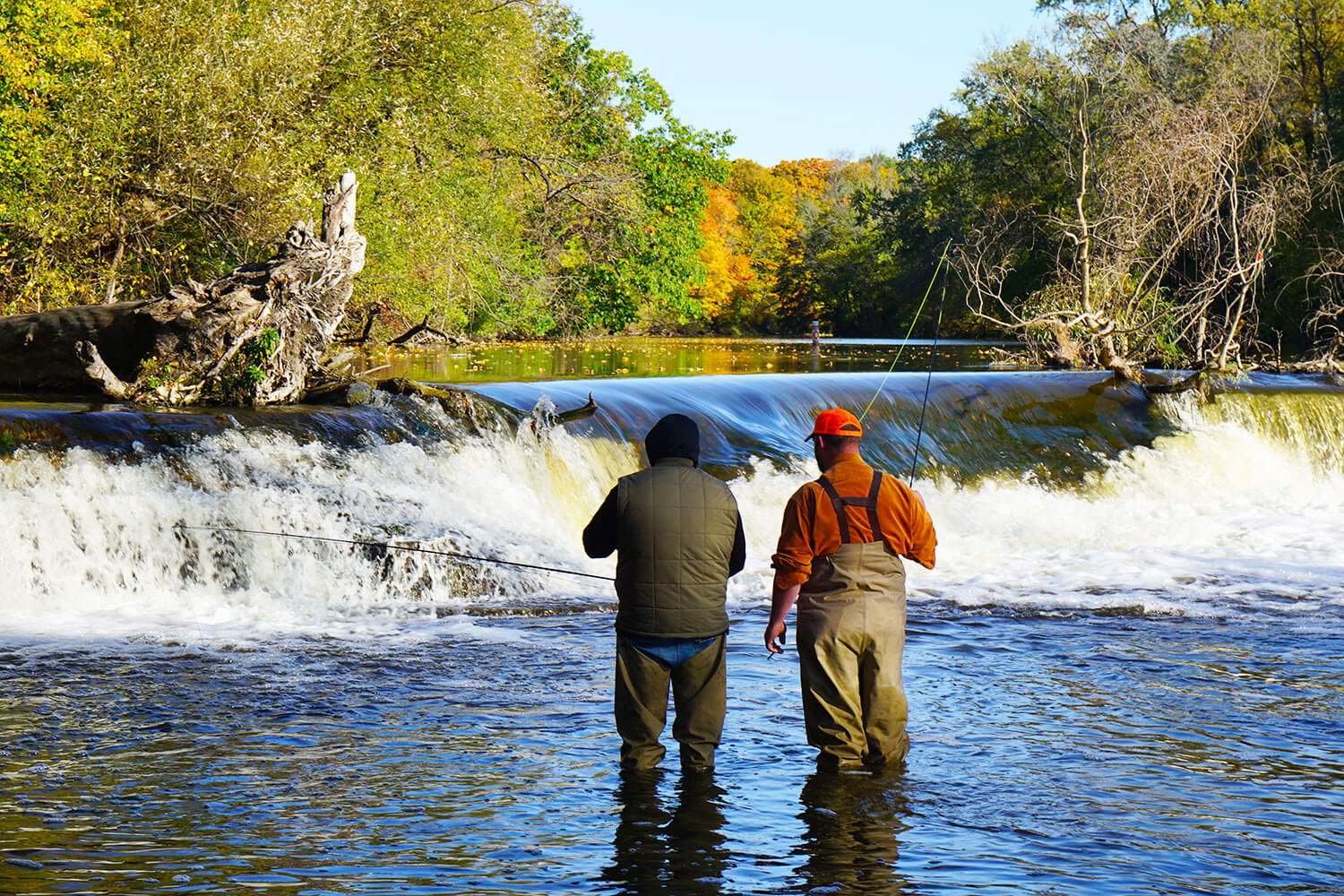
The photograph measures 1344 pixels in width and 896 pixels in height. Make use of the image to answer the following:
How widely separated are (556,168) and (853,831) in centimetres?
2675

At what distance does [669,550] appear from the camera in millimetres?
5160

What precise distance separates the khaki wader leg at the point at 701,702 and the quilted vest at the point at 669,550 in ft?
0.42

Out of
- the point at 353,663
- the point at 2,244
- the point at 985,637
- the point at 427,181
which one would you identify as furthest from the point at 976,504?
the point at 2,244

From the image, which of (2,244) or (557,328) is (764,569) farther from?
(557,328)

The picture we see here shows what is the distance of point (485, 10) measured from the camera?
25.5 metres

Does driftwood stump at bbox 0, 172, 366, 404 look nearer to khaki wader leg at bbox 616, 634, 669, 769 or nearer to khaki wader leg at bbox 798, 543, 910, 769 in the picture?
khaki wader leg at bbox 616, 634, 669, 769

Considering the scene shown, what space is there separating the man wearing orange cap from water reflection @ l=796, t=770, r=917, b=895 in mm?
411

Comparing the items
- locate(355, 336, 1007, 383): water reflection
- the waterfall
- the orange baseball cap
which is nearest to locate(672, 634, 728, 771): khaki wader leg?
the orange baseball cap

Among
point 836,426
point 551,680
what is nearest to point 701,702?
point 836,426

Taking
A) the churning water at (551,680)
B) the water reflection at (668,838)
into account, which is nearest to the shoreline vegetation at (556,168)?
the churning water at (551,680)

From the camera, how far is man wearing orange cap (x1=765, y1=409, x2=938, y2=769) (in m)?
5.34

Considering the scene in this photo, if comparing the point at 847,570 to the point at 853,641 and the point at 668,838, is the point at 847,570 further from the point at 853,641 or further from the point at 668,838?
the point at 668,838

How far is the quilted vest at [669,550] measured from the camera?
203 inches

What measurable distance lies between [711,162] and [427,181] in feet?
47.5
